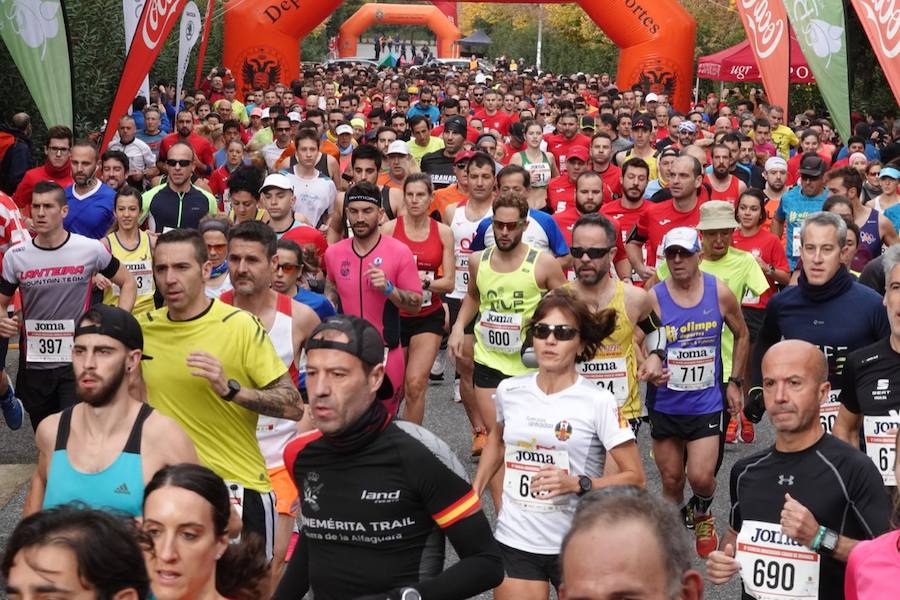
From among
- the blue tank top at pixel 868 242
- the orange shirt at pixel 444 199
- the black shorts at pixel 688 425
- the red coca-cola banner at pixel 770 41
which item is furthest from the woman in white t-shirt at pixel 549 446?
the red coca-cola banner at pixel 770 41

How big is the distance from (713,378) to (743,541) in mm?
2702

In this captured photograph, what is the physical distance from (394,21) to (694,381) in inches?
2932

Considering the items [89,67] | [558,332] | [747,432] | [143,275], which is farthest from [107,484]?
[89,67]

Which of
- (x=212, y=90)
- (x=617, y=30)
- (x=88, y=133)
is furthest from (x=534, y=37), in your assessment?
(x=88, y=133)

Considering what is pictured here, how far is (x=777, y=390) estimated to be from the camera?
15.5 feet

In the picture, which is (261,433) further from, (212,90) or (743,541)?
(212,90)

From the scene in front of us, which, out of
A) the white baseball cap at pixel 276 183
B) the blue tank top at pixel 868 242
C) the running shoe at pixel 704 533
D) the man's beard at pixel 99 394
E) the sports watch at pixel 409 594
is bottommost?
the running shoe at pixel 704 533

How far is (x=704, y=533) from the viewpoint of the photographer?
734 centimetres

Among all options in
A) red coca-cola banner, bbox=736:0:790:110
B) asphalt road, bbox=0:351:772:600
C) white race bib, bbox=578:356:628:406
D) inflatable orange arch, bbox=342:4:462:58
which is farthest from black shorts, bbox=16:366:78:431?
inflatable orange arch, bbox=342:4:462:58

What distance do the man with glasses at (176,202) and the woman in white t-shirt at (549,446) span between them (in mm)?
5628

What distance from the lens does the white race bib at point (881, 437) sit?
219 inches

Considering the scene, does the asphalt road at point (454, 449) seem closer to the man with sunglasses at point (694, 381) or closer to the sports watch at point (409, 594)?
the man with sunglasses at point (694, 381)

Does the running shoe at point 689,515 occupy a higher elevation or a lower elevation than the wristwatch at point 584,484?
lower

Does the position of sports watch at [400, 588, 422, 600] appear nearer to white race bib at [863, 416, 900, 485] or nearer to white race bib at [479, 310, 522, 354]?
white race bib at [863, 416, 900, 485]
